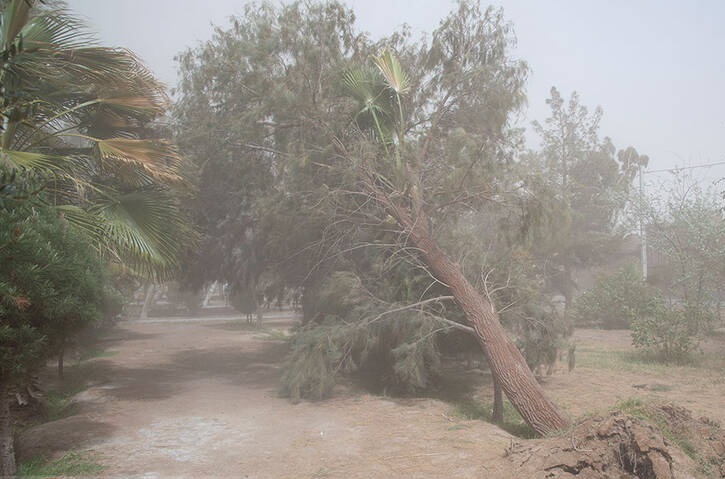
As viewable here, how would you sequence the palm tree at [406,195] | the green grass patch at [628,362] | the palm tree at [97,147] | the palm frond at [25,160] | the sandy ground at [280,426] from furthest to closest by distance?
1. the green grass patch at [628,362]
2. the palm tree at [406,195]
3. the sandy ground at [280,426]
4. the palm tree at [97,147]
5. the palm frond at [25,160]

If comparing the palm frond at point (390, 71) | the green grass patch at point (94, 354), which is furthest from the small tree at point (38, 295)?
the green grass patch at point (94, 354)

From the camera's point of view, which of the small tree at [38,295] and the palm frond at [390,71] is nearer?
the small tree at [38,295]

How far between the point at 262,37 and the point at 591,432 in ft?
27.7

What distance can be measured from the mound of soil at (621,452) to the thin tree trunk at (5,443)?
4.80 meters

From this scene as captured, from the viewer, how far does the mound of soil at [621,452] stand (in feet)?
15.9

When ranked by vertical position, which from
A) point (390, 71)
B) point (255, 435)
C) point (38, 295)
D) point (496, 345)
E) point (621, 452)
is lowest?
point (255, 435)

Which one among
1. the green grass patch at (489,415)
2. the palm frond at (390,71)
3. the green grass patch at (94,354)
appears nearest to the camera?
the green grass patch at (489,415)

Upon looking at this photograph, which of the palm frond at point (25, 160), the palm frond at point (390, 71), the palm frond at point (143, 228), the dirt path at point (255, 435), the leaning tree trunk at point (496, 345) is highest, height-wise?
the palm frond at point (390, 71)

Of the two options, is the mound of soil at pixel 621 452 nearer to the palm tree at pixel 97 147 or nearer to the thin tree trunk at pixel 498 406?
the thin tree trunk at pixel 498 406

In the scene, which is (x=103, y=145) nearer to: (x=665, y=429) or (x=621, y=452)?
(x=621, y=452)

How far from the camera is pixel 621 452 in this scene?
5043 mm

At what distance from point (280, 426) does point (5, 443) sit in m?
3.33

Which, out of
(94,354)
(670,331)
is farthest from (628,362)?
(94,354)

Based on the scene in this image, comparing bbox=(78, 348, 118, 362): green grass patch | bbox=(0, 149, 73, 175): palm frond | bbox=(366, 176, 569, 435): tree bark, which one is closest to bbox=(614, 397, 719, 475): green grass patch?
bbox=(366, 176, 569, 435): tree bark
